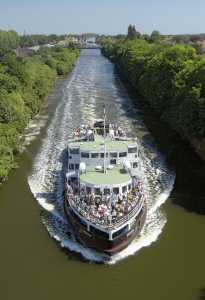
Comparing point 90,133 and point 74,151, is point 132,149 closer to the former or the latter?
point 74,151

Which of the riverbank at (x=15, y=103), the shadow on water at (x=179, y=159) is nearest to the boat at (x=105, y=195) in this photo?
the shadow on water at (x=179, y=159)

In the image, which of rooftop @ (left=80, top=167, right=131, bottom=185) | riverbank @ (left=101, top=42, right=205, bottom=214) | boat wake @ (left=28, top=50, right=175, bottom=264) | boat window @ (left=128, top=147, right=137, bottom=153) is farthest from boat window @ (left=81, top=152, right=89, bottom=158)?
riverbank @ (left=101, top=42, right=205, bottom=214)

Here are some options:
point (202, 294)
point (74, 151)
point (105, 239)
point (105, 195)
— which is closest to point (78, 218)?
point (105, 195)

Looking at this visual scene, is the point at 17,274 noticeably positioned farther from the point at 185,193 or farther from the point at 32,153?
the point at 32,153

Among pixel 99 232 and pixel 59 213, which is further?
pixel 59 213

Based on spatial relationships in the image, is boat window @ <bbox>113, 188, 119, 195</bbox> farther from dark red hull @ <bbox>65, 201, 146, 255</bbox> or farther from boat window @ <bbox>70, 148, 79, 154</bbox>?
boat window @ <bbox>70, 148, 79, 154</bbox>

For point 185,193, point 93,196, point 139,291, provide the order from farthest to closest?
1. point 185,193
2. point 93,196
3. point 139,291

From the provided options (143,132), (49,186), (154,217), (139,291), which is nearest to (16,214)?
(49,186)
